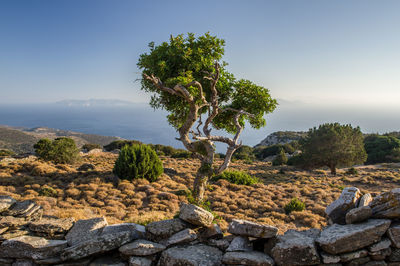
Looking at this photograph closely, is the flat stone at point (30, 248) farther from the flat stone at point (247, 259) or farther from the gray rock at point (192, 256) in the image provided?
the flat stone at point (247, 259)

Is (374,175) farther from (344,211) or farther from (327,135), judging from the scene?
(344,211)

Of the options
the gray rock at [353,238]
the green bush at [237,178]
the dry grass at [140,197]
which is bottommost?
the dry grass at [140,197]

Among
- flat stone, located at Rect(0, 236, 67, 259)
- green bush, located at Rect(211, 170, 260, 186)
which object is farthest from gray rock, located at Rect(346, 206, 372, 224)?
green bush, located at Rect(211, 170, 260, 186)

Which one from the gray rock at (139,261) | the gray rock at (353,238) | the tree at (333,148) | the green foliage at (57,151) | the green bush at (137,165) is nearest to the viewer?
the gray rock at (353,238)

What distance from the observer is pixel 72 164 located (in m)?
23.4

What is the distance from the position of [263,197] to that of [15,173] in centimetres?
1972

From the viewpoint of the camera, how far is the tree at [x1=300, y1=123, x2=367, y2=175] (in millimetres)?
29969

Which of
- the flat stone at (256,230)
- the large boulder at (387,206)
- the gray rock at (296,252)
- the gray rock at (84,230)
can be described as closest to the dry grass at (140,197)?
the gray rock at (84,230)

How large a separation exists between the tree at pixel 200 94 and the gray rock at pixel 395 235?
726 centimetres

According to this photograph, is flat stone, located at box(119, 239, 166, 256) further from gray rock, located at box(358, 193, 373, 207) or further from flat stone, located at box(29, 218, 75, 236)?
gray rock, located at box(358, 193, 373, 207)

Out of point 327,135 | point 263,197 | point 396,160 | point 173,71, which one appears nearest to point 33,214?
point 173,71

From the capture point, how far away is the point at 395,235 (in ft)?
17.2

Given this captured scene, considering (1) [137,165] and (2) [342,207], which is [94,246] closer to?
(2) [342,207]

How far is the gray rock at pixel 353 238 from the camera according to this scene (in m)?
5.12
